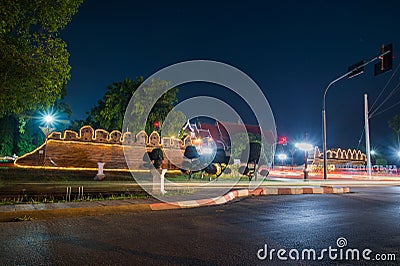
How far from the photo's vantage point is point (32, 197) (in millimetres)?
10648

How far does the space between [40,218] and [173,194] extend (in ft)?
17.5

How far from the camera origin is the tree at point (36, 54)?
461 inches

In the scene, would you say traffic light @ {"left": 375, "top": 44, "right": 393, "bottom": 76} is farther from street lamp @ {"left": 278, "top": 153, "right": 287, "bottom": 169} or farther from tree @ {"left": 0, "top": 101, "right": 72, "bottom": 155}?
street lamp @ {"left": 278, "top": 153, "right": 287, "bottom": 169}

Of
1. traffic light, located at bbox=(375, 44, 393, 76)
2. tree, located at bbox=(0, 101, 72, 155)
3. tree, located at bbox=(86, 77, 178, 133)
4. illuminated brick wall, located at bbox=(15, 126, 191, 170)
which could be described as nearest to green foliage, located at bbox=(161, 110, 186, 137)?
tree, located at bbox=(86, 77, 178, 133)

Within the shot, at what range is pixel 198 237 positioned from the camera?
19.7 feet

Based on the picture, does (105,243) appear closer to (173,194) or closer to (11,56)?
(173,194)

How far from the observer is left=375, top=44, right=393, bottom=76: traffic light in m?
15.0

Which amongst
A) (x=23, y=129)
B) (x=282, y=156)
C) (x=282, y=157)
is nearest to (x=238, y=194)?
(x=23, y=129)

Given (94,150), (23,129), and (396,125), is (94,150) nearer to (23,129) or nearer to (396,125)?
(23,129)

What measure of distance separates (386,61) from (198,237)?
45.2ft

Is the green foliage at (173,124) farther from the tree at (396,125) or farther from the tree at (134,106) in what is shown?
the tree at (396,125)

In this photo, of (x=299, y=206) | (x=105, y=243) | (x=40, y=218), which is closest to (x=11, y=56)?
(x=40, y=218)

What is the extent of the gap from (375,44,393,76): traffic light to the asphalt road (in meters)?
8.64

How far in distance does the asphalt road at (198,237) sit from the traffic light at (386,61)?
864cm
